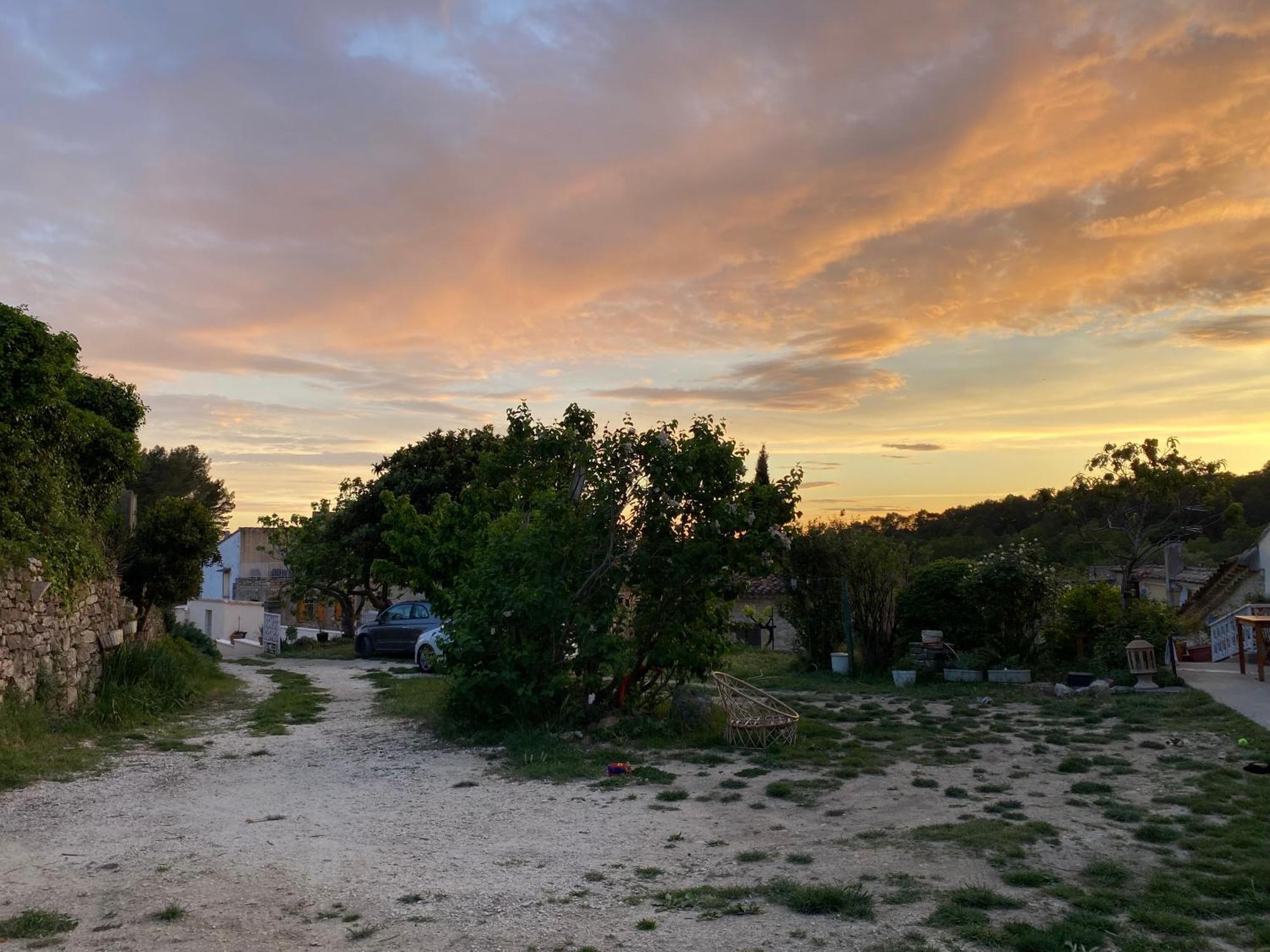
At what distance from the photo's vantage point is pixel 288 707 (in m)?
12.1

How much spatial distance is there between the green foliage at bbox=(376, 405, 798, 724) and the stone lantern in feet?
19.3

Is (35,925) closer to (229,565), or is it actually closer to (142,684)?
(142,684)

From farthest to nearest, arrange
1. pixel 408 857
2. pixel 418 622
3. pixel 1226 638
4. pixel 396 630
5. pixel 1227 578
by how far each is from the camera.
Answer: pixel 1227 578 → pixel 396 630 → pixel 418 622 → pixel 1226 638 → pixel 408 857

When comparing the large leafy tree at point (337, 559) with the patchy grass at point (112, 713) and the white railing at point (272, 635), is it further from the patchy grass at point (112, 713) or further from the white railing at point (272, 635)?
the patchy grass at point (112, 713)

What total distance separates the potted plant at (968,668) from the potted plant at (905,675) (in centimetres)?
48

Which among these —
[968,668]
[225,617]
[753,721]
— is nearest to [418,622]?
[968,668]

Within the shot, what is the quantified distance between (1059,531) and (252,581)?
36457mm

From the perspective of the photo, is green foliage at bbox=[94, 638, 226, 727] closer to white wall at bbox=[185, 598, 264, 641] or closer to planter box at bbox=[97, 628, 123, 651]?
planter box at bbox=[97, 628, 123, 651]

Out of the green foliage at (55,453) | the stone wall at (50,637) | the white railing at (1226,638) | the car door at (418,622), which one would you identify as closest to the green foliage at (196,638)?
the car door at (418,622)

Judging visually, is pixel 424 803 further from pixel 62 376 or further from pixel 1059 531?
pixel 1059 531

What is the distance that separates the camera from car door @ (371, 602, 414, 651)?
2112 centimetres

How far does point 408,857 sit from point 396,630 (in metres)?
16.6

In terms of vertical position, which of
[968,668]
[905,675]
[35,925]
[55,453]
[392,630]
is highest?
[55,453]

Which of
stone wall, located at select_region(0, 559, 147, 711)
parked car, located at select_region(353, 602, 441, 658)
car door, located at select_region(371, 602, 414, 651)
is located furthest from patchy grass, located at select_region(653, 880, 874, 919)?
car door, located at select_region(371, 602, 414, 651)
